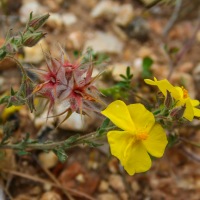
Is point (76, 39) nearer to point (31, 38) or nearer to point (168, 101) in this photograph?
point (31, 38)

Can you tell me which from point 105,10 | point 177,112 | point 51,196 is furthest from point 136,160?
point 105,10

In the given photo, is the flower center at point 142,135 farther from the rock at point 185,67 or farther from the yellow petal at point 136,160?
the rock at point 185,67

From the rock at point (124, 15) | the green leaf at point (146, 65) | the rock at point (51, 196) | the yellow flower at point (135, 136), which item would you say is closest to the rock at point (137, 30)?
the rock at point (124, 15)

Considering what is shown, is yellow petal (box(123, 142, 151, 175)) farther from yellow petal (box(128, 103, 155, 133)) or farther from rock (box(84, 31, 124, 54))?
rock (box(84, 31, 124, 54))

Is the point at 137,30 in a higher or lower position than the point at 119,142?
lower

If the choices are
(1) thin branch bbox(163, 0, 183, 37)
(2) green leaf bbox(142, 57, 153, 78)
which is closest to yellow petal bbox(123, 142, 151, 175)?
(2) green leaf bbox(142, 57, 153, 78)

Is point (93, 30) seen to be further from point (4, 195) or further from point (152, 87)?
point (4, 195)

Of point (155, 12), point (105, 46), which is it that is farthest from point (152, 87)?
point (155, 12)
